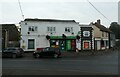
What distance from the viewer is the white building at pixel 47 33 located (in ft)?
153

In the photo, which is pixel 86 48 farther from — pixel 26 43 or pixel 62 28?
pixel 26 43

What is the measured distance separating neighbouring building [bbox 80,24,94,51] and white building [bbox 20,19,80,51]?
5.69ft

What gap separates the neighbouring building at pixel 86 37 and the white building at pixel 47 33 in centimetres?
173

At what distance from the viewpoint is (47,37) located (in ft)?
155

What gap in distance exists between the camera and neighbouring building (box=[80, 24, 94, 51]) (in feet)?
165

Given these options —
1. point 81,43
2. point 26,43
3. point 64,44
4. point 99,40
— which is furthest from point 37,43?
point 99,40

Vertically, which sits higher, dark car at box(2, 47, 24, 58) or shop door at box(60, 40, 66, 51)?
shop door at box(60, 40, 66, 51)

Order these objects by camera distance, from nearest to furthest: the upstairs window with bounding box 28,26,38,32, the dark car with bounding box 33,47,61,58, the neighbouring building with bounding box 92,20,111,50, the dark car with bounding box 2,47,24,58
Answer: the dark car with bounding box 33,47,61,58
the dark car with bounding box 2,47,24,58
the upstairs window with bounding box 28,26,38,32
the neighbouring building with bounding box 92,20,111,50

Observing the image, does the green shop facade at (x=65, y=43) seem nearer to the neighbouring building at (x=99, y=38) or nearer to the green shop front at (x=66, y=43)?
the green shop front at (x=66, y=43)

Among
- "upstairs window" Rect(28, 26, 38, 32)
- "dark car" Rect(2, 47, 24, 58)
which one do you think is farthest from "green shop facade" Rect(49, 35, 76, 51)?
"dark car" Rect(2, 47, 24, 58)

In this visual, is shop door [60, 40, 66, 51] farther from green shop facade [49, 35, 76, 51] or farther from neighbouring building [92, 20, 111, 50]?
Result: neighbouring building [92, 20, 111, 50]

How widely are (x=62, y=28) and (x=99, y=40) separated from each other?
1333 cm

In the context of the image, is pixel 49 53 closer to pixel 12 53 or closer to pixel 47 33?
pixel 12 53

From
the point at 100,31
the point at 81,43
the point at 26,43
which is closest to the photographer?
the point at 26,43
